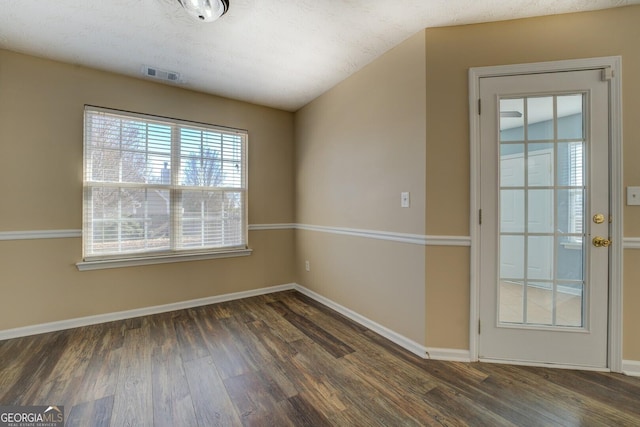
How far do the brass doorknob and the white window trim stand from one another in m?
3.17

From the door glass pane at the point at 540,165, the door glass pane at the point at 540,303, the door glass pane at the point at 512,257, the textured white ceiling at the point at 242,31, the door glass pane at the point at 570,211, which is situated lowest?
the door glass pane at the point at 540,303

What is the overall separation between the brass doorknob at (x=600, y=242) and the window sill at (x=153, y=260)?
10.4 feet

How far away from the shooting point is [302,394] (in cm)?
160

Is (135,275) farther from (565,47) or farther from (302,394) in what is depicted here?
(565,47)

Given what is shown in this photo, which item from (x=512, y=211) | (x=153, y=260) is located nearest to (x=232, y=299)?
(x=153, y=260)

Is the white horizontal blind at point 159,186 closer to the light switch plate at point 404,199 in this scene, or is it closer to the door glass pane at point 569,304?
the light switch plate at point 404,199

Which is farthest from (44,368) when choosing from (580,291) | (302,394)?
(580,291)

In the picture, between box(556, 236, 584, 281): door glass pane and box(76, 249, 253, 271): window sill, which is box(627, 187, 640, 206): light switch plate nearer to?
box(556, 236, 584, 281): door glass pane

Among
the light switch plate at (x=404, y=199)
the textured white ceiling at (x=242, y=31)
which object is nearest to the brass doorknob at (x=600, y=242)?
the light switch plate at (x=404, y=199)

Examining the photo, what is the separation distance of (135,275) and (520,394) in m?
3.35

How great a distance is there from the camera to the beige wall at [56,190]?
2.25 m

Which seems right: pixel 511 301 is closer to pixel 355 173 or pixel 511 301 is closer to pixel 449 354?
pixel 449 354

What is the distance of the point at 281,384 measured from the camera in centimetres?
169

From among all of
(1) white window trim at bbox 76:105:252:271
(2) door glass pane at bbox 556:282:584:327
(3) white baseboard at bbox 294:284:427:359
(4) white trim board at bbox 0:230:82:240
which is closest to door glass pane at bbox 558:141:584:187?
(2) door glass pane at bbox 556:282:584:327
